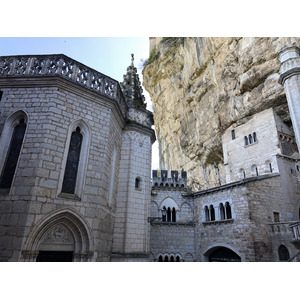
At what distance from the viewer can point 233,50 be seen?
2050 cm

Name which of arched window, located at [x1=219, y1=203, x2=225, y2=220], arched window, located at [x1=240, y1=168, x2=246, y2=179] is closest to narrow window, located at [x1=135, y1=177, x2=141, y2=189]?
arched window, located at [x1=219, y1=203, x2=225, y2=220]

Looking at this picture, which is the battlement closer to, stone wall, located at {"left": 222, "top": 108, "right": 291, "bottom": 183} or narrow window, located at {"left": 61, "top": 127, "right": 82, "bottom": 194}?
stone wall, located at {"left": 222, "top": 108, "right": 291, "bottom": 183}

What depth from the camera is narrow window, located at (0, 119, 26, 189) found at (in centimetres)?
666

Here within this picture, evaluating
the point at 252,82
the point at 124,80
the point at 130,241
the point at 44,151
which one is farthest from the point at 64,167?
the point at 252,82

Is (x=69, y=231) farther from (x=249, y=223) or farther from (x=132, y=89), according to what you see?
(x=249, y=223)

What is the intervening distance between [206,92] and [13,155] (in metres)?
20.9

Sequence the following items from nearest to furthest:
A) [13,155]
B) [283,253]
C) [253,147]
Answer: [13,155], [283,253], [253,147]

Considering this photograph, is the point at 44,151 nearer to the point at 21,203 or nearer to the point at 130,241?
the point at 21,203

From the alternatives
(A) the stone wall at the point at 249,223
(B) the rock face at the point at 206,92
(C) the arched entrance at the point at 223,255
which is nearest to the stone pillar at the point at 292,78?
(A) the stone wall at the point at 249,223

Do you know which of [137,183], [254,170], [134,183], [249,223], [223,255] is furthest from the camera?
[254,170]

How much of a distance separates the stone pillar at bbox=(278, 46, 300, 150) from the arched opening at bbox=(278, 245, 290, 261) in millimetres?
6610

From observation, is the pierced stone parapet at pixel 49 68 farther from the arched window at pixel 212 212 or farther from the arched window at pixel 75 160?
the arched window at pixel 212 212

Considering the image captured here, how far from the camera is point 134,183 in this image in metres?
9.84

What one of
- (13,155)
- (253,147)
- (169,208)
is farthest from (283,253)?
(13,155)
